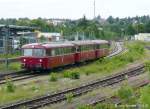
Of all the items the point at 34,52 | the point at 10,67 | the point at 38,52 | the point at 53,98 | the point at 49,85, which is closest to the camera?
the point at 53,98

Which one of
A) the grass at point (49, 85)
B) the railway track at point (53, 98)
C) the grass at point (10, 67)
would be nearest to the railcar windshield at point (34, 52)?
the grass at point (10, 67)

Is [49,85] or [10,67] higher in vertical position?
[49,85]

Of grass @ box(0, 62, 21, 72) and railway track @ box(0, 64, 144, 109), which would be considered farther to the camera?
grass @ box(0, 62, 21, 72)

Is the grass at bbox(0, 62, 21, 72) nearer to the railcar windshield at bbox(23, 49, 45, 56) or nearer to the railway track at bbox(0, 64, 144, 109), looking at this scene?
the railcar windshield at bbox(23, 49, 45, 56)

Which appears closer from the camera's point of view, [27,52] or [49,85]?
[49,85]

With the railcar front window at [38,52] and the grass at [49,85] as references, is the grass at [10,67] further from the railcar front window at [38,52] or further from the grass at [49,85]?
the railcar front window at [38,52]

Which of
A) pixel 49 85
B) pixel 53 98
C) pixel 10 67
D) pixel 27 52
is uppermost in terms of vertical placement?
pixel 27 52

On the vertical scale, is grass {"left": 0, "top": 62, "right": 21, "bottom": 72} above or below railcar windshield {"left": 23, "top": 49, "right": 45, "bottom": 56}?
below

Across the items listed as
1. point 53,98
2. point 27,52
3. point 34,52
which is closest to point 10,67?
point 27,52

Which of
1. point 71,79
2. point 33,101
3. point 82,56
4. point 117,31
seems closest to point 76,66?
point 82,56

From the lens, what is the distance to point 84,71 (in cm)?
3881

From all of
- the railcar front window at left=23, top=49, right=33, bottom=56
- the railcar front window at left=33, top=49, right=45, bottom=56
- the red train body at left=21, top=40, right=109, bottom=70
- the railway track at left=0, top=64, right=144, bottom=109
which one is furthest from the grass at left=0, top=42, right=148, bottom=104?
the railcar front window at left=23, top=49, right=33, bottom=56

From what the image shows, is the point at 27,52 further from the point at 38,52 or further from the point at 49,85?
the point at 49,85

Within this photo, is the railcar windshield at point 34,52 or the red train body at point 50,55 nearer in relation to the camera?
the red train body at point 50,55
